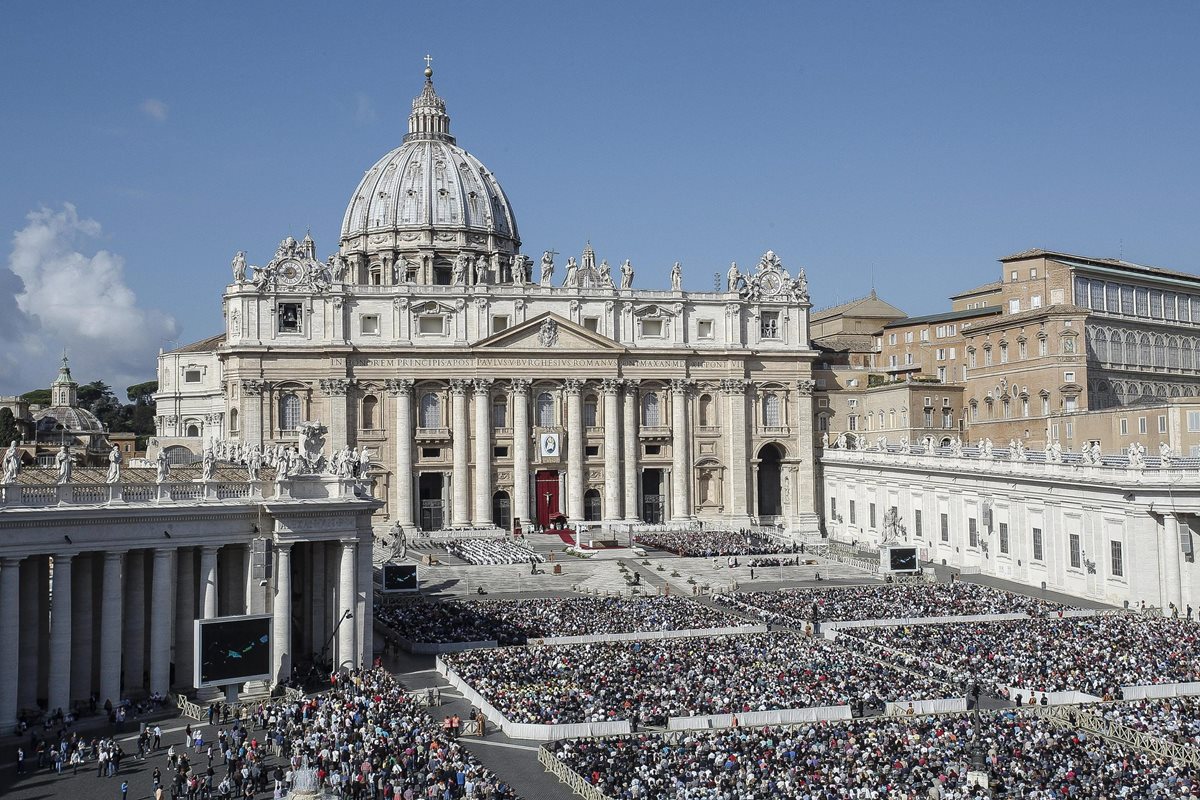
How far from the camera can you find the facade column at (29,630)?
3609 cm

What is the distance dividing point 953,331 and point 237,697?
70052 millimetres

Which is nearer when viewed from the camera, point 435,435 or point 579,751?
point 579,751

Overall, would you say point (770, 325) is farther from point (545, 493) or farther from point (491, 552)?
point (491, 552)

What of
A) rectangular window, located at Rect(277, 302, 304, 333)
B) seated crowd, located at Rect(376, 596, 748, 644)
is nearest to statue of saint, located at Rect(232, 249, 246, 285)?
rectangular window, located at Rect(277, 302, 304, 333)

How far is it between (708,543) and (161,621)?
45381mm

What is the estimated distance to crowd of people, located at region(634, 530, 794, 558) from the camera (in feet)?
248

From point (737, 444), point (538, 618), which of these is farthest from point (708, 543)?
point (538, 618)

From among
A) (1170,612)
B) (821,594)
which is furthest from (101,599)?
(1170,612)

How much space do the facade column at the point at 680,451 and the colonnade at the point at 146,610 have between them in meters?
52.6

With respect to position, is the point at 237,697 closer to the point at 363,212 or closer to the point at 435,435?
the point at 435,435

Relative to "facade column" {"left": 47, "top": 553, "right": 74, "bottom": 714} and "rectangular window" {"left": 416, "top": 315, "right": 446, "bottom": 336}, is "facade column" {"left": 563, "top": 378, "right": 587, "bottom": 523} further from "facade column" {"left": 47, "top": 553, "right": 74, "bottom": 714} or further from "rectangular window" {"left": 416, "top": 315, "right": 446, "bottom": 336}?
"facade column" {"left": 47, "top": 553, "right": 74, "bottom": 714}

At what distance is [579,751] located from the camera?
1228 inches

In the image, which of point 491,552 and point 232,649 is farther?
point 491,552

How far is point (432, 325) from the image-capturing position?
3529 inches
